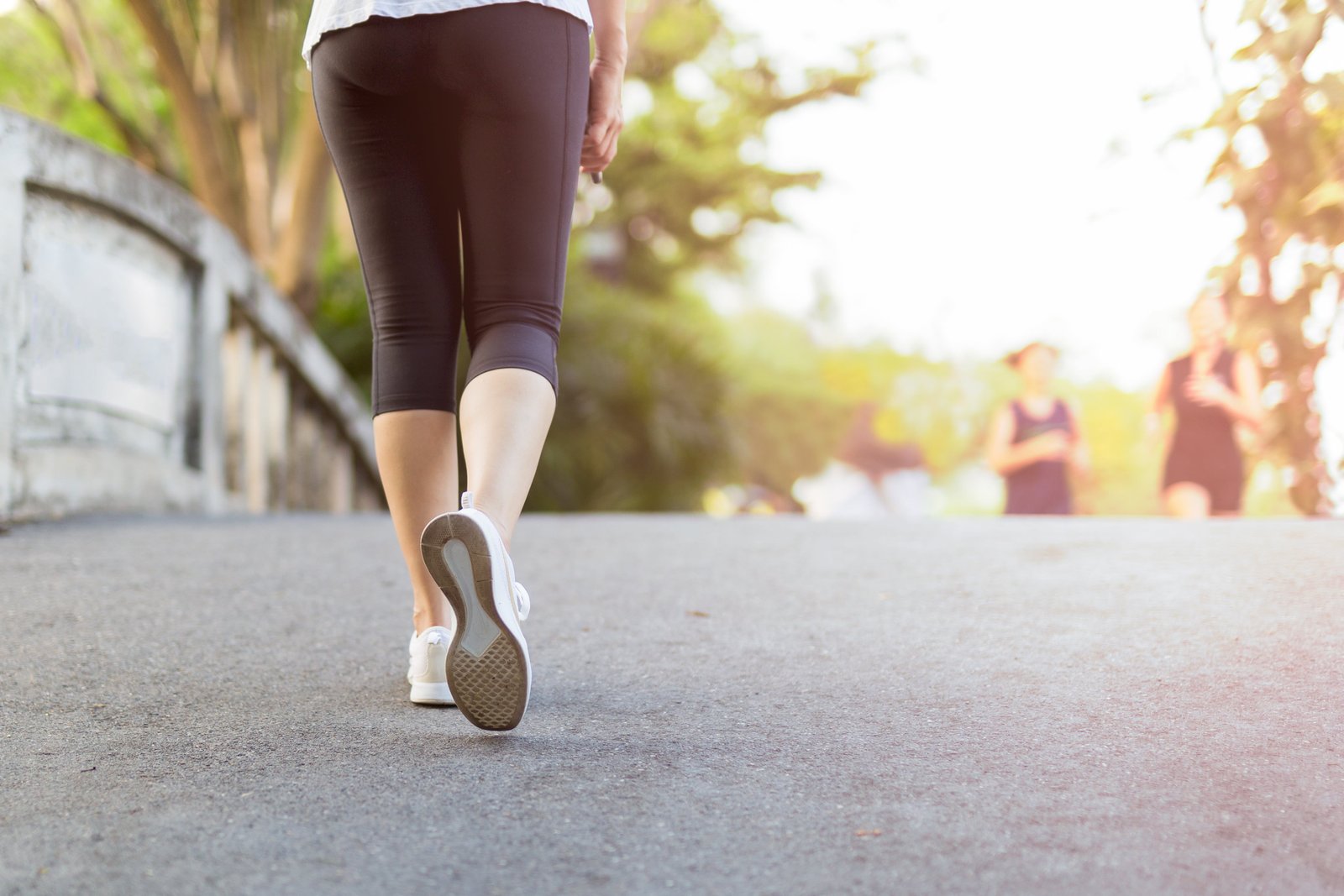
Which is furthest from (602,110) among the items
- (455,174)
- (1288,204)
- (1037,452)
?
(1037,452)

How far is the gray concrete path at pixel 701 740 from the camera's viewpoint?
1337 mm

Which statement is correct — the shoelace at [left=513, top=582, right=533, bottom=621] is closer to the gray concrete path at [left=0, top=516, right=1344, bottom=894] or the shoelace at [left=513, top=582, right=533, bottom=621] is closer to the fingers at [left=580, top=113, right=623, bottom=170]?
the gray concrete path at [left=0, top=516, right=1344, bottom=894]

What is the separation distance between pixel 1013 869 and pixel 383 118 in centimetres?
145

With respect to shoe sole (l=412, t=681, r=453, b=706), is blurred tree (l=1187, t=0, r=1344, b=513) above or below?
above

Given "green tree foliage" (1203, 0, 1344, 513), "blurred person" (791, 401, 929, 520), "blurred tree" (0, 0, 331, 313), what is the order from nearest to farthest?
"green tree foliage" (1203, 0, 1344, 513) < "blurred tree" (0, 0, 331, 313) < "blurred person" (791, 401, 929, 520)

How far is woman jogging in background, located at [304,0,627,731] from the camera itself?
1.85 m

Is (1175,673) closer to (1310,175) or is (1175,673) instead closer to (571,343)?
(1310,175)

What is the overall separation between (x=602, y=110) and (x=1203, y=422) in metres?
5.30

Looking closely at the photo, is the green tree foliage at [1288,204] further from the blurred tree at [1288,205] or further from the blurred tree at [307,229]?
the blurred tree at [307,229]

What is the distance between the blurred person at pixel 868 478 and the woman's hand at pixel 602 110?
30.8 m

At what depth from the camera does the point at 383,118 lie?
1962 millimetres

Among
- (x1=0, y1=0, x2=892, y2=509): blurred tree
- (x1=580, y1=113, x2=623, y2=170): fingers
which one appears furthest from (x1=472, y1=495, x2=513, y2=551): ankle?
(x1=0, y1=0, x2=892, y2=509): blurred tree

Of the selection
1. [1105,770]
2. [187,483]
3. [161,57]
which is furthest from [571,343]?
[1105,770]

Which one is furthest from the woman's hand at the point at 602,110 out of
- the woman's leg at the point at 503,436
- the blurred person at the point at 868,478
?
the blurred person at the point at 868,478
